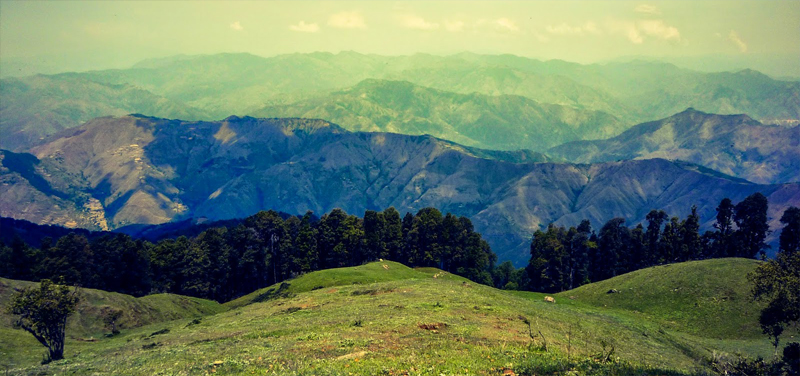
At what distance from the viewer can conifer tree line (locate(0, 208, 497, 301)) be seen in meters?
119

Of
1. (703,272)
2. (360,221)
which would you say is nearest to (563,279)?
(703,272)

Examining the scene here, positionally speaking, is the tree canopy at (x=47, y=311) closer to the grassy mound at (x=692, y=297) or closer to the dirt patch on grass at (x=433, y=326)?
the dirt patch on grass at (x=433, y=326)

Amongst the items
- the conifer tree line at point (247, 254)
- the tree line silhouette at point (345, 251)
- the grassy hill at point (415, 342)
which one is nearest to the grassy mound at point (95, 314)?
the grassy hill at point (415, 342)

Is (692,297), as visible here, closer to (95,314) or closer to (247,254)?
(95,314)

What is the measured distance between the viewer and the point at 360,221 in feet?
480

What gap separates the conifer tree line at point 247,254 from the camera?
119 m

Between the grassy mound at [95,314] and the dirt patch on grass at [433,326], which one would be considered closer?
the dirt patch on grass at [433,326]

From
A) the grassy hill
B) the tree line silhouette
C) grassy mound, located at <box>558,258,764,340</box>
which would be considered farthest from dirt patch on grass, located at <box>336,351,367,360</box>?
the tree line silhouette

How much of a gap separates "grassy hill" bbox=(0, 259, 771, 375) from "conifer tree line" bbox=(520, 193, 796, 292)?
41.9 m

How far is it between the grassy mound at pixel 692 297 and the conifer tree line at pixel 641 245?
3063cm

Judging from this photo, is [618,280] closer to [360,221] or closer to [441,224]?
[441,224]

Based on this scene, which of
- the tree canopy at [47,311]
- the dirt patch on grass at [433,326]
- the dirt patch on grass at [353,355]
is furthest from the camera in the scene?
the tree canopy at [47,311]

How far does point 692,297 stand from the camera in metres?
80.1

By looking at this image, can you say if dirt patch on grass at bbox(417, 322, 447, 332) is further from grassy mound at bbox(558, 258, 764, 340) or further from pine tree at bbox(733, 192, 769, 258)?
pine tree at bbox(733, 192, 769, 258)
